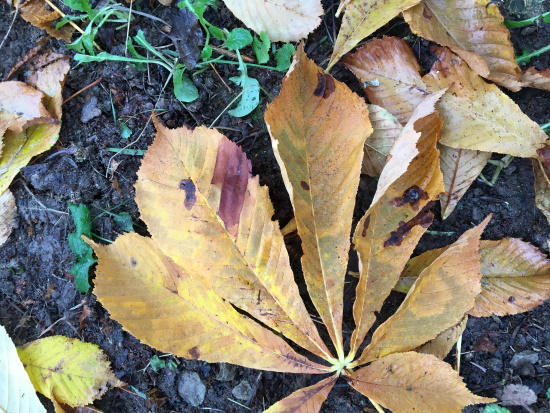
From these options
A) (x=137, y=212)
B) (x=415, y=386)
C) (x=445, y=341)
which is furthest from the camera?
(x=137, y=212)

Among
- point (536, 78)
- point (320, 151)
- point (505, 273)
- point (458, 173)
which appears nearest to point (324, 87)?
point (320, 151)

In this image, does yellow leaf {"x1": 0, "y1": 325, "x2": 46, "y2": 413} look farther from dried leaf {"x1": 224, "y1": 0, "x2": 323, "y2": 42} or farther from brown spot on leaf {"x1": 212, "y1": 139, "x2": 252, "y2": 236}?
dried leaf {"x1": 224, "y1": 0, "x2": 323, "y2": 42}

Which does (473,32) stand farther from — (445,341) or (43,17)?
(43,17)

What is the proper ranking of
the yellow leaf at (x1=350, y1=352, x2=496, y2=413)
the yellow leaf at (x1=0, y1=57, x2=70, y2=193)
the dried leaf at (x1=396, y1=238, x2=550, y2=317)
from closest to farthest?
1. the yellow leaf at (x1=350, y1=352, x2=496, y2=413)
2. the dried leaf at (x1=396, y1=238, x2=550, y2=317)
3. the yellow leaf at (x1=0, y1=57, x2=70, y2=193)

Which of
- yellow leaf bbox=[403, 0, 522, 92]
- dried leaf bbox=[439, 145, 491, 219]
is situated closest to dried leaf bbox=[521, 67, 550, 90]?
yellow leaf bbox=[403, 0, 522, 92]

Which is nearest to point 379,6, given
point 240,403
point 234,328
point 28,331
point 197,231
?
point 197,231

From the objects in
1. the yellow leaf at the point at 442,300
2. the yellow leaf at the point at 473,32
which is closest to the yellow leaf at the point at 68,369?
the yellow leaf at the point at 442,300
